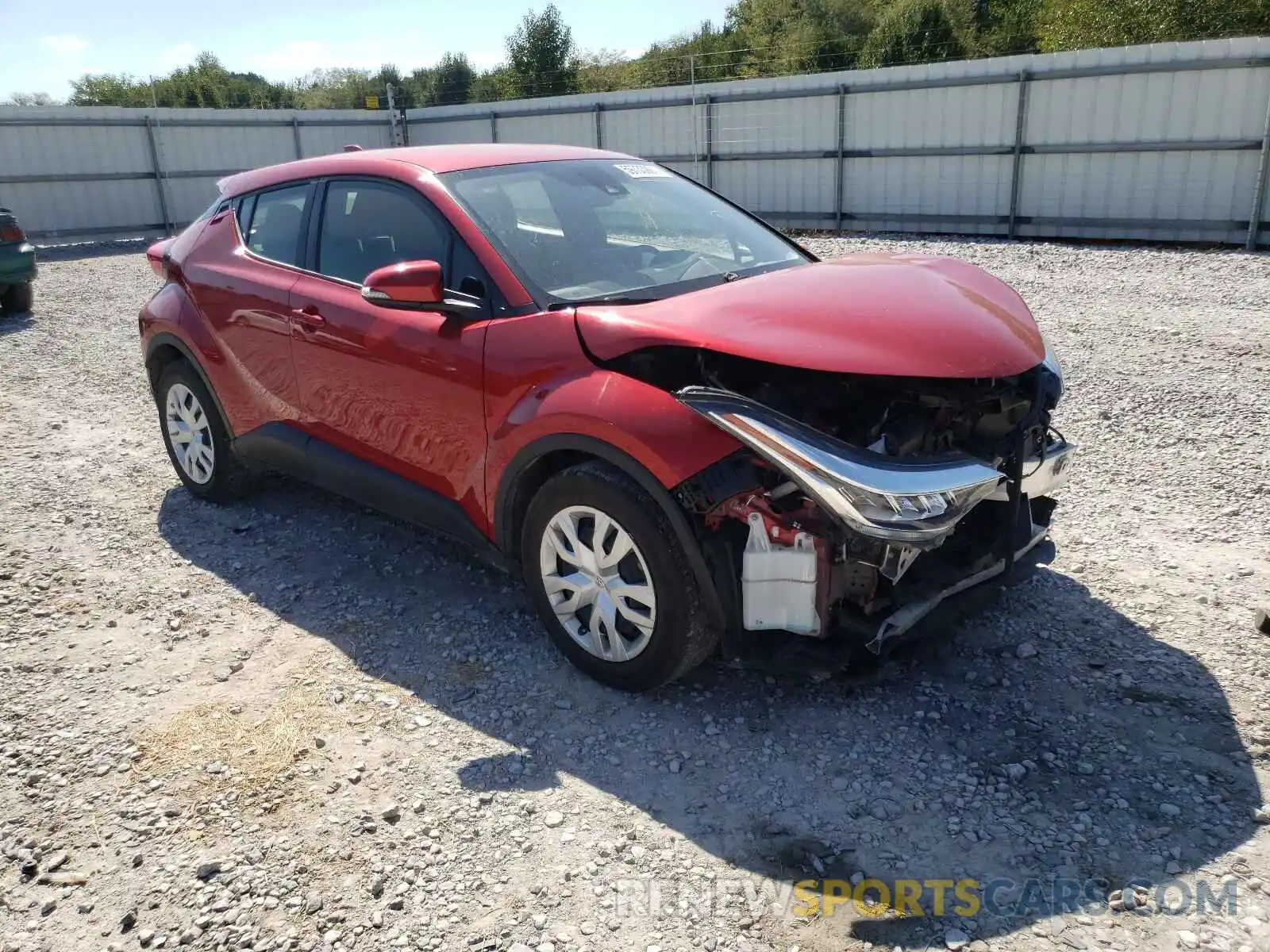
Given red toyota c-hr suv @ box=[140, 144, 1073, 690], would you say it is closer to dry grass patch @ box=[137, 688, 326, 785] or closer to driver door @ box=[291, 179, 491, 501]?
driver door @ box=[291, 179, 491, 501]

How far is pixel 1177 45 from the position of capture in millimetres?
12398

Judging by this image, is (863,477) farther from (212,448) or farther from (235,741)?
(212,448)

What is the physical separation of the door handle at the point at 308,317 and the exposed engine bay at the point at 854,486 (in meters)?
1.66

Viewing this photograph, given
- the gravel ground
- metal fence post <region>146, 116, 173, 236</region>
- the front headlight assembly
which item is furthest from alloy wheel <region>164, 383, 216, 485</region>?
metal fence post <region>146, 116, 173, 236</region>

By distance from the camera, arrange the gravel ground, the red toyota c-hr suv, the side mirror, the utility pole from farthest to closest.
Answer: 1. the utility pole
2. the side mirror
3. the red toyota c-hr suv
4. the gravel ground

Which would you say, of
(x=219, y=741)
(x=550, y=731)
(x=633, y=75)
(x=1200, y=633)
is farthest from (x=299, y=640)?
(x=633, y=75)

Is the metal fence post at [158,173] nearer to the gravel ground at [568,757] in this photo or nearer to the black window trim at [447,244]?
the gravel ground at [568,757]

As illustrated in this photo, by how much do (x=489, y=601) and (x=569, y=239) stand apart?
1.53m

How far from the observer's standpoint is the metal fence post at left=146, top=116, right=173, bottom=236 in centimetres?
1873

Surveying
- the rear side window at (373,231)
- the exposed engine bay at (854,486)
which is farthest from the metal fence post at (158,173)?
the exposed engine bay at (854,486)

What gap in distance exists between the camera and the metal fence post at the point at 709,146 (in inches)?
673

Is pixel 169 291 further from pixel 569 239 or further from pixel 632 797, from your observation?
pixel 632 797

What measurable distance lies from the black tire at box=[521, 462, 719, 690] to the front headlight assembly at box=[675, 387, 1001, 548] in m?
0.39

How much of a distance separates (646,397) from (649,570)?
0.54 metres
